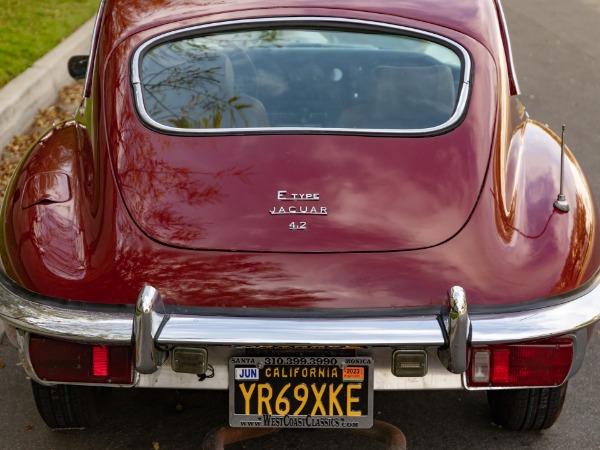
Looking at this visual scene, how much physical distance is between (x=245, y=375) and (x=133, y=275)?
19.7 inches

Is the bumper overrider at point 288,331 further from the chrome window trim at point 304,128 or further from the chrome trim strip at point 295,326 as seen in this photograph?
the chrome window trim at point 304,128

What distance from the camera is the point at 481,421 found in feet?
14.0

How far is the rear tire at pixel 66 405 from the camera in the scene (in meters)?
4.00

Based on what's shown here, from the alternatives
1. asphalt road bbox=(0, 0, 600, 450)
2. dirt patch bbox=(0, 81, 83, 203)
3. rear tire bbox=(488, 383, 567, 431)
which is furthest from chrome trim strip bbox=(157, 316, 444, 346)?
dirt patch bbox=(0, 81, 83, 203)

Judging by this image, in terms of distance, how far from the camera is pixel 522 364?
350 centimetres

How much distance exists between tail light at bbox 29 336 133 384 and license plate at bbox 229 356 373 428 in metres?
0.36

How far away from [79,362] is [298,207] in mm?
901

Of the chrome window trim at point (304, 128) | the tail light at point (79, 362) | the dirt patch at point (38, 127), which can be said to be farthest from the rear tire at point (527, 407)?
the dirt patch at point (38, 127)

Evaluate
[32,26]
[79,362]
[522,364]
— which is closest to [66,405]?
[79,362]

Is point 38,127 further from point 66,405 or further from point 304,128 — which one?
point 304,128

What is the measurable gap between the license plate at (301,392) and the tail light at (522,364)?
14.4 inches

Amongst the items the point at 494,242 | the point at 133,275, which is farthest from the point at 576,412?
the point at 133,275

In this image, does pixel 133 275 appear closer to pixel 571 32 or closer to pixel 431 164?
pixel 431 164

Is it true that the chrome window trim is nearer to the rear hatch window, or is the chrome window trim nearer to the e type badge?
the rear hatch window
